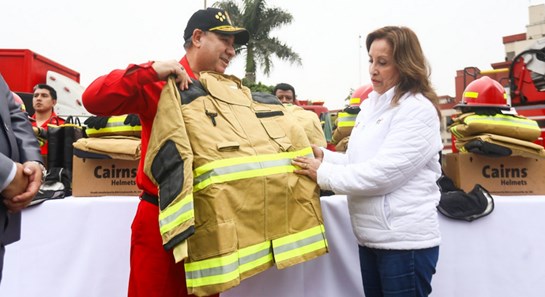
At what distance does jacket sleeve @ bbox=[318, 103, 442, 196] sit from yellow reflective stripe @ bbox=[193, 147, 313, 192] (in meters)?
0.30

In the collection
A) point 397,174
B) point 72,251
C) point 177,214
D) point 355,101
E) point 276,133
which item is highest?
point 355,101

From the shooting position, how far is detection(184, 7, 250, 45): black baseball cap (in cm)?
185

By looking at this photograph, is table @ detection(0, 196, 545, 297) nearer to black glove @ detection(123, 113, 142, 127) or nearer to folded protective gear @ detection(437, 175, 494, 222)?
folded protective gear @ detection(437, 175, 494, 222)

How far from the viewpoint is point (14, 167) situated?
130cm

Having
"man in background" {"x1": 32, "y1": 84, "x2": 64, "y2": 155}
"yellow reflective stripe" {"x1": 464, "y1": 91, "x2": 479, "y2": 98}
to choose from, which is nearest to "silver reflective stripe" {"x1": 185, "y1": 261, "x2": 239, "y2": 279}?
"yellow reflective stripe" {"x1": 464, "y1": 91, "x2": 479, "y2": 98}

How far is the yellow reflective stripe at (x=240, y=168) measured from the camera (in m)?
1.59

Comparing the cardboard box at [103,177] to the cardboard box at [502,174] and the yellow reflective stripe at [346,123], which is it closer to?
the yellow reflective stripe at [346,123]

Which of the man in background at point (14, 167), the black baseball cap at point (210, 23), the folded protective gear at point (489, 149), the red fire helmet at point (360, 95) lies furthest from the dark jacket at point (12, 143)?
the red fire helmet at point (360, 95)

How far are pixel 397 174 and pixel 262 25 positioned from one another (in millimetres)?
20471

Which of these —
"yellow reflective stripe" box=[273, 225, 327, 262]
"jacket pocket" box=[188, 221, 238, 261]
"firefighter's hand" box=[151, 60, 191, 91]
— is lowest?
"yellow reflective stripe" box=[273, 225, 327, 262]

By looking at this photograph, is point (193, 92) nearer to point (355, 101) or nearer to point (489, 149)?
point (489, 149)

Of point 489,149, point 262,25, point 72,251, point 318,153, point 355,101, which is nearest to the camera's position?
point 318,153

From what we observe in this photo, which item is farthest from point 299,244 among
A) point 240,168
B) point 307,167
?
point 240,168

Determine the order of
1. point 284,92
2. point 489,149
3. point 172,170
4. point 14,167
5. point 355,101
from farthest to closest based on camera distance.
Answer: point 284,92
point 355,101
point 489,149
point 172,170
point 14,167
